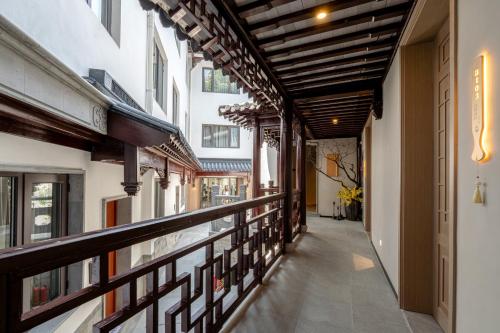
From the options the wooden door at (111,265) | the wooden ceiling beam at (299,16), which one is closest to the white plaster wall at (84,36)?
the wooden ceiling beam at (299,16)

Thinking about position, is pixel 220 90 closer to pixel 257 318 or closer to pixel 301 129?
pixel 301 129

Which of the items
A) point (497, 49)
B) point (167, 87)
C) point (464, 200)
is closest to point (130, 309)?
point (464, 200)

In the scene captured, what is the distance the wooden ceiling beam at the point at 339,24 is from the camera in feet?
6.82

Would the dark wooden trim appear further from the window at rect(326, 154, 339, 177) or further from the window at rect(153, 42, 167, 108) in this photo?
the window at rect(326, 154, 339, 177)

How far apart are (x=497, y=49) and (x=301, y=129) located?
485 centimetres

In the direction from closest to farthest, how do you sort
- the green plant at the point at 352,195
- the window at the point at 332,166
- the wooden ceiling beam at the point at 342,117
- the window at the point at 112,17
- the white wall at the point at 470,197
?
1. the white wall at the point at 470,197
2. the window at the point at 112,17
3. the wooden ceiling beam at the point at 342,117
4. the green plant at the point at 352,195
5. the window at the point at 332,166

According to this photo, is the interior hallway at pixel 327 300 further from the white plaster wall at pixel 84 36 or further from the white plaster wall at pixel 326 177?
the white plaster wall at pixel 326 177

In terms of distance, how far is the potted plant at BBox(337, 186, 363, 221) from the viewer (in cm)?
692

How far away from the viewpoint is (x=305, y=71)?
3.26 meters

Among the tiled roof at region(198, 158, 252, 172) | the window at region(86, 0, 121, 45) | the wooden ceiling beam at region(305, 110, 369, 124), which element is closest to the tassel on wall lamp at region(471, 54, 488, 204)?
the window at region(86, 0, 121, 45)

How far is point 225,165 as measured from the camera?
38.9ft

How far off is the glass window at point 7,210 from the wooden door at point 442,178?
3.01 m

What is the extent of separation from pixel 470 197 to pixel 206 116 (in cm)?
1146

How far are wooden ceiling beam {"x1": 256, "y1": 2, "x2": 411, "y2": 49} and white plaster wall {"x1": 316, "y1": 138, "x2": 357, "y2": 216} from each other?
5987mm
